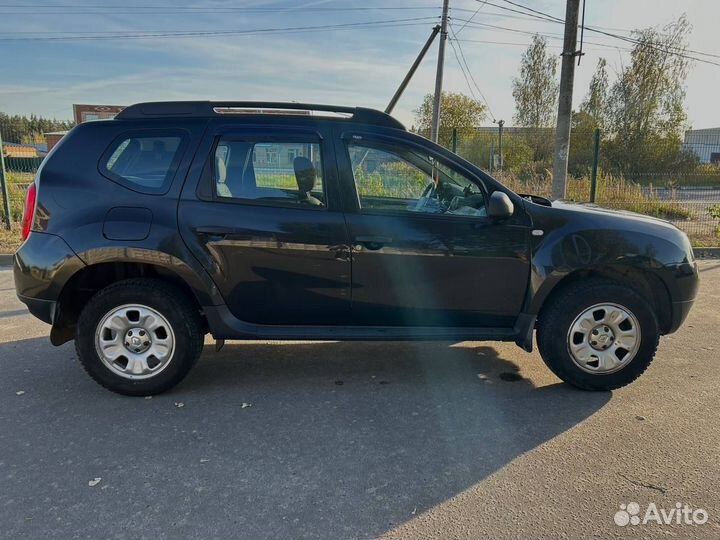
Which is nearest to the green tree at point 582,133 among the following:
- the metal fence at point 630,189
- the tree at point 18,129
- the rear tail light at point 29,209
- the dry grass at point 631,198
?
the metal fence at point 630,189

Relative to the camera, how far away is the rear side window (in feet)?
11.1

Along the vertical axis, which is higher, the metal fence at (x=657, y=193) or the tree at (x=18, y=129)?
the tree at (x=18, y=129)

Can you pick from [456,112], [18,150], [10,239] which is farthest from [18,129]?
[456,112]

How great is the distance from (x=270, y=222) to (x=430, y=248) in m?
1.11

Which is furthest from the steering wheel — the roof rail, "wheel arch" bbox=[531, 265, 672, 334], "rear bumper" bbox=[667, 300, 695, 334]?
"rear bumper" bbox=[667, 300, 695, 334]

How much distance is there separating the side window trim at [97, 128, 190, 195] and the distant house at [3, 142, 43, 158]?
366 inches

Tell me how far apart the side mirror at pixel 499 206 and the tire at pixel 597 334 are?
0.75m

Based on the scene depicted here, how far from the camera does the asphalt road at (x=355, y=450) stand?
230 cm

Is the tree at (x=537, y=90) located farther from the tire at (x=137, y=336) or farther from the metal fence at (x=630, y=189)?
the tire at (x=137, y=336)

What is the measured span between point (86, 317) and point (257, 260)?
123 centimetres

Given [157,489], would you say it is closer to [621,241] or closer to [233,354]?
[233,354]

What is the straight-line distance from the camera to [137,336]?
3.45 m

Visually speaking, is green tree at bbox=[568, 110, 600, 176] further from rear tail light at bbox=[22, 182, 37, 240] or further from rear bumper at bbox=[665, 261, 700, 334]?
rear tail light at bbox=[22, 182, 37, 240]

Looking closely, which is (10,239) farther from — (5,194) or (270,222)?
(270,222)
